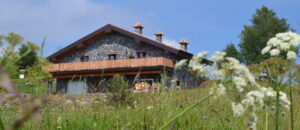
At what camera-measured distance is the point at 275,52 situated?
166 cm

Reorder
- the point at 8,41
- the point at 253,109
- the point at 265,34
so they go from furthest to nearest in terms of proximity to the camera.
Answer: the point at 265,34
the point at 8,41
the point at 253,109

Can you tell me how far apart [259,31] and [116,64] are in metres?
28.9

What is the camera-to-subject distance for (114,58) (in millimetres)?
35625

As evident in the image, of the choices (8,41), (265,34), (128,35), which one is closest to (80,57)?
(128,35)

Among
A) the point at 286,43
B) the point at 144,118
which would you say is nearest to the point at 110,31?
the point at 144,118

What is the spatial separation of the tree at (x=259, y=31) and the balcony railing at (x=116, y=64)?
25076 mm

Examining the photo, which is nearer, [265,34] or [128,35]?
[128,35]

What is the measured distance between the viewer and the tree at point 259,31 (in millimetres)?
53094

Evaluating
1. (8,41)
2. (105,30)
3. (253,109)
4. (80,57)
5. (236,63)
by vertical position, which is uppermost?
(105,30)

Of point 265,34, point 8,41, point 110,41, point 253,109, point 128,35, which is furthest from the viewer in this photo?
point 265,34

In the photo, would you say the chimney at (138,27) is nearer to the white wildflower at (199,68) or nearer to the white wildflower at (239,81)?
the white wildflower at (199,68)

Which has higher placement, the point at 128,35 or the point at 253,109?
the point at 128,35

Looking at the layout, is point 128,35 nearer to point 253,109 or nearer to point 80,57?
point 80,57

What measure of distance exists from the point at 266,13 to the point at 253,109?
5643 centimetres
